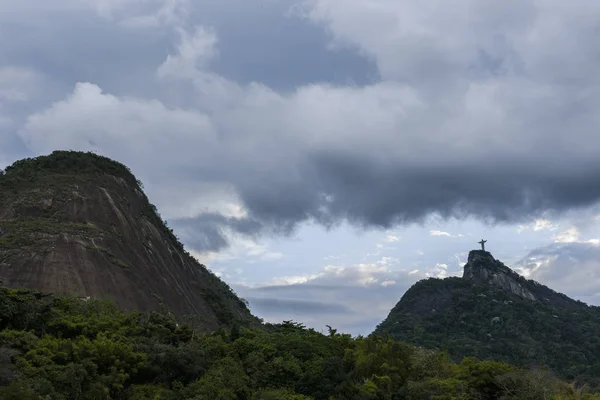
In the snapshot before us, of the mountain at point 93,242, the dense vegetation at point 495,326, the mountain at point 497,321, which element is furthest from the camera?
the mountain at point 497,321

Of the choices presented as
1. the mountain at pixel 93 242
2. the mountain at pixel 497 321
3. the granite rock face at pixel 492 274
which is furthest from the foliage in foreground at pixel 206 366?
the granite rock face at pixel 492 274

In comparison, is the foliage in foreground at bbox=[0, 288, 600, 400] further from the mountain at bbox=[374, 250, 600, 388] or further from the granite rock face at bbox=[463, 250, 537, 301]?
the granite rock face at bbox=[463, 250, 537, 301]

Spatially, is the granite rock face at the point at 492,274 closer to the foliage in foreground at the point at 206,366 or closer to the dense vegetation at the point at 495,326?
the dense vegetation at the point at 495,326

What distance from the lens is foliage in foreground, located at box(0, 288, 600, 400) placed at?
91.6 feet

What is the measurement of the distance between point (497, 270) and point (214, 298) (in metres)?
94.5

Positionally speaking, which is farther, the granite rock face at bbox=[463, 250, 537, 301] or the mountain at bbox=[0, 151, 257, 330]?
the granite rock face at bbox=[463, 250, 537, 301]

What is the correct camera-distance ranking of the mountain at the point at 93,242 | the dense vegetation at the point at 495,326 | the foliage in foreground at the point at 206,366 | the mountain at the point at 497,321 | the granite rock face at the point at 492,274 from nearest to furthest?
the foliage in foreground at the point at 206,366
the mountain at the point at 93,242
the dense vegetation at the point at 495,326
the mountain at the point at 497,321
the granite rock face at the point at 492,274

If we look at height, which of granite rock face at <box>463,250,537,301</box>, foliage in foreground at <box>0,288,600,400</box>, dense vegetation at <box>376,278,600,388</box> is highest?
granite rock face at <box>463,250,537,301</box>

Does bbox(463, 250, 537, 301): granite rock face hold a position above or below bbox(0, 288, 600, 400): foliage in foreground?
above

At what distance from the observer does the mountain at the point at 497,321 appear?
95.1 m

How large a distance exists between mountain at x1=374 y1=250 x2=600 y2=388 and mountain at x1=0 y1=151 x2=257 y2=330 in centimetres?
4444

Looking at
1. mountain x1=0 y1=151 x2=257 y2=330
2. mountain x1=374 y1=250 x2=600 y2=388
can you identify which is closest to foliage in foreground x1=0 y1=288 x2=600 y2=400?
mountain x1=0 y1=151 x2=257 y2=330

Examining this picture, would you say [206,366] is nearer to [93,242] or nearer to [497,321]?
[93,242]

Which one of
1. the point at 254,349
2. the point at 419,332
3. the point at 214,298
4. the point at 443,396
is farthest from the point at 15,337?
the point at 419,332
